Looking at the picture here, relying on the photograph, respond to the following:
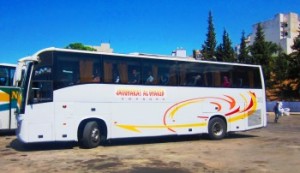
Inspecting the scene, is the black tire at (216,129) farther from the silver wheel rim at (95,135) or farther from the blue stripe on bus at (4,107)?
the blue stripe on bus at (4,107)

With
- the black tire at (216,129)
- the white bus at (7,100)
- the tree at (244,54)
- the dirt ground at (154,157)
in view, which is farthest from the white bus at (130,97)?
the tree at (244,54)

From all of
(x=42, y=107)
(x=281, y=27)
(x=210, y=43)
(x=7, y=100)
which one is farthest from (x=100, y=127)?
(x=281, y=27)

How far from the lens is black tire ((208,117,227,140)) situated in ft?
61.4

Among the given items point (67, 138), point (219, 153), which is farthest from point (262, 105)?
point (67, 138)

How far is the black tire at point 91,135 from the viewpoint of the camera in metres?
14.8

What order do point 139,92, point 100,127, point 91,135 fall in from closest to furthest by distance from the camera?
1. point 91,135
2. point 100,127
3. point 139,92

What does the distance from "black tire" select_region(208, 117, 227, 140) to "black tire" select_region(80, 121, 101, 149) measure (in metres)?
5.58

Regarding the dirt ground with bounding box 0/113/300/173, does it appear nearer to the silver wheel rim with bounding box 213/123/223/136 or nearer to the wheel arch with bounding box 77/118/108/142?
the wheel arch with bounding box 77/118/108/142

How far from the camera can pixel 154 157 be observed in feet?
42.2

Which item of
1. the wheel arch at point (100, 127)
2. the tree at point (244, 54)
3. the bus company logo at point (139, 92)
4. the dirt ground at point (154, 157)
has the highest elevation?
the tree at point (244, 54)

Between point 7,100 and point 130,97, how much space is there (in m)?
6.44

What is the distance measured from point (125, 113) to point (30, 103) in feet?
11.9

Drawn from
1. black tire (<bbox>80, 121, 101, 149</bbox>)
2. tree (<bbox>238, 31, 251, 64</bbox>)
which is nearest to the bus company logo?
black tire (<bbox>80, 121, 101, 149</bbox>)

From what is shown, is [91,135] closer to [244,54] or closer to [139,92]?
[139,92]
